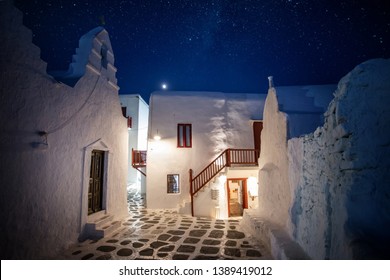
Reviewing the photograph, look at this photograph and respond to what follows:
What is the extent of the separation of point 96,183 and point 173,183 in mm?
5473

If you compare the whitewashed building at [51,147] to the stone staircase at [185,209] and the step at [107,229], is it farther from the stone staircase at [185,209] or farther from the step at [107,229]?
the stone staircase at [185,209]

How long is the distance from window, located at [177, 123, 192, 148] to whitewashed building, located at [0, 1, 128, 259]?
4.99 m

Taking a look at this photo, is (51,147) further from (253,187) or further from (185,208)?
(253,187)

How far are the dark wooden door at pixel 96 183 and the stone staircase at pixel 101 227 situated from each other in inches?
17.7

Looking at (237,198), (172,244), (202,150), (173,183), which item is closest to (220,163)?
(202,150)

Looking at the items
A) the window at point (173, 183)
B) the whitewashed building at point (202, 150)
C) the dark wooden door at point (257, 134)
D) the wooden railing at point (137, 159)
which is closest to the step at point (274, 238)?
the whitewashed building at point (202, 150)

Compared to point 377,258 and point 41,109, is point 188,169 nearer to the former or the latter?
point 41,109

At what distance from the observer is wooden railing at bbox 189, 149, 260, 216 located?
1115 cm

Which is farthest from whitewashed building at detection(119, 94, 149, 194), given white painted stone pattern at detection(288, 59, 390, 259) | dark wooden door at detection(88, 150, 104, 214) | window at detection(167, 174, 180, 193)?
white painted stone pattern at detection(288, 59, 390, 259)

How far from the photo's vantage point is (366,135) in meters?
2.63

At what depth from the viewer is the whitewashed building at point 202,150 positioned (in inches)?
436

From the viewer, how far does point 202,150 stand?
41.1 feet

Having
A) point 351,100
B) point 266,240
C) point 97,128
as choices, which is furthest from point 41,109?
point 266,240

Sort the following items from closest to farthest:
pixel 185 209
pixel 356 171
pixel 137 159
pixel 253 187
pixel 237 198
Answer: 1. pixel 356 171
2. pixel 253 187
3. pixel 185 209
4. pixel 137 159
5. pixel 237 198
